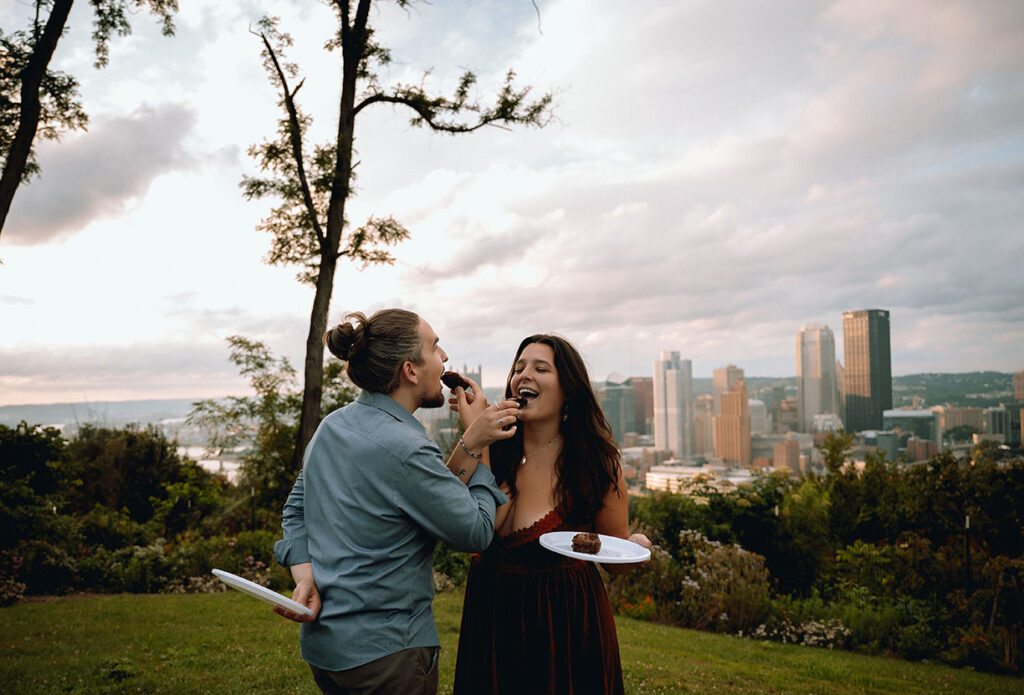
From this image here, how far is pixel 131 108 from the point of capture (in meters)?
9.27

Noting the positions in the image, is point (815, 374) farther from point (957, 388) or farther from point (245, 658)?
point (245, 658)

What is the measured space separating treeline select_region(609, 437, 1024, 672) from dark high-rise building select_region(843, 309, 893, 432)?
447 inches

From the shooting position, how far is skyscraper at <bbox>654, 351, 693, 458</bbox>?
86.5 feet

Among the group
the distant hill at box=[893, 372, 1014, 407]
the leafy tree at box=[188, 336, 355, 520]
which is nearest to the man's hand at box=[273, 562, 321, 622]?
the leafy tree at box=[188, 336, 355, 520]

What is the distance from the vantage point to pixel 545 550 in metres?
2.51

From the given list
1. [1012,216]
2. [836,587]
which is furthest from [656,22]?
[1012,216]

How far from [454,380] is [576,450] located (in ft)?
2.35

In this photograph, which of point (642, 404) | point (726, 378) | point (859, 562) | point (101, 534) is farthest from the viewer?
point (726, 378)

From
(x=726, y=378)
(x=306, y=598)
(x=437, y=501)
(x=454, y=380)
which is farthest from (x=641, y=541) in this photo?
(x=726, y=378)

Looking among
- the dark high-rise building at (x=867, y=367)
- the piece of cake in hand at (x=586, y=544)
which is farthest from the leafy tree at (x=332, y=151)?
the dark high-rise building at (x=867, y=367)

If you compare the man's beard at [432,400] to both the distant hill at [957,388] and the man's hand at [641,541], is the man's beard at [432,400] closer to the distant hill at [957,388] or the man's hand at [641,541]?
the man's hand at [641,541]

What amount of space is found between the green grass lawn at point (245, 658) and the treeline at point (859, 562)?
0.58 metres

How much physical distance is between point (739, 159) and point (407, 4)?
1693cm

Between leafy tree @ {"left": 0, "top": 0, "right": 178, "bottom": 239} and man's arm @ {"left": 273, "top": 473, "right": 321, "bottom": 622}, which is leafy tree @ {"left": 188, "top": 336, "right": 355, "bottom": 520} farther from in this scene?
man's arm @ {"left": 273, "top": 473, "right": 321, "bottom": 622}
